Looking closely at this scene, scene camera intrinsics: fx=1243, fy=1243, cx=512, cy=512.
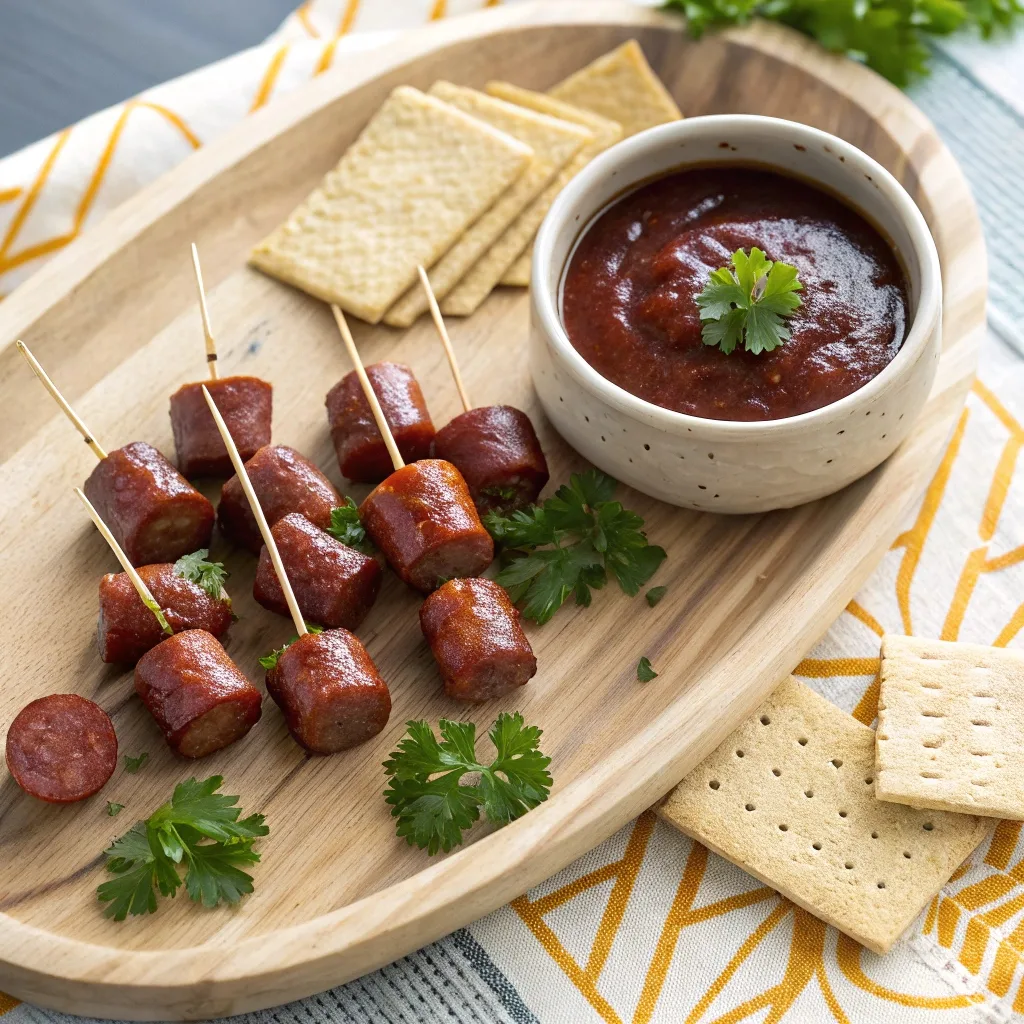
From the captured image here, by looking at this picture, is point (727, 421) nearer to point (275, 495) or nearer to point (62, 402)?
point (275, 495)

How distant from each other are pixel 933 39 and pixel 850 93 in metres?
0.72

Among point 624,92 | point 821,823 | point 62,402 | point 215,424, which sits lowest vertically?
point 821,823

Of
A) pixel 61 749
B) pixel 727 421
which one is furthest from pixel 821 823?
pixel 61 749

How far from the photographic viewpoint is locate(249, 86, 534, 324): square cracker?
4.01 m

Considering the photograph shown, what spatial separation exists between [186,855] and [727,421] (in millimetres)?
1730

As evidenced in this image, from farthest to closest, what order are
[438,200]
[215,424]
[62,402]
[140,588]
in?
[438,200]
[215,424]
[62,402]
[140,588]

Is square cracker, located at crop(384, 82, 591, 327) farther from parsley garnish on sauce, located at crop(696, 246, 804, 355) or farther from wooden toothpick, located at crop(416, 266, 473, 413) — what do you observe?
parsley garnish on sauce, located at crop(696, 246, 804, 355)

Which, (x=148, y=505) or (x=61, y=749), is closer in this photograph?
(x=61, y=749)

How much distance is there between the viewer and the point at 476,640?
125 inches

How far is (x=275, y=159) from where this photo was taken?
4258 mm

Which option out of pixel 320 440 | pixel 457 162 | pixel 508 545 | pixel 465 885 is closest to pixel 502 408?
pixel 508 545

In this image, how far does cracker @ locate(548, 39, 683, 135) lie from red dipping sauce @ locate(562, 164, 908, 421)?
2.49 feet

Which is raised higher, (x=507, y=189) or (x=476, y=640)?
(x=507, y=189)

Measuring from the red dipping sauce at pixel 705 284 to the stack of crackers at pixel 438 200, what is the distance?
1.89 ft
